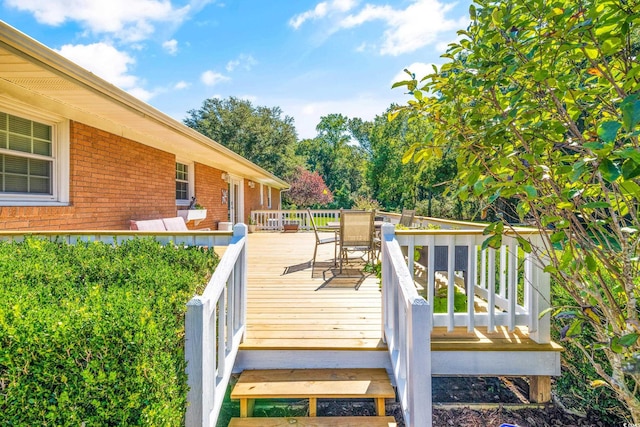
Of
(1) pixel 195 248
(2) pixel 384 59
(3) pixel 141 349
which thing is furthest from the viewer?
(2) pixel 384 59

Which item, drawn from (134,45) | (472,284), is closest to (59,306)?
(472,284)

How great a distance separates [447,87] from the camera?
207 cm

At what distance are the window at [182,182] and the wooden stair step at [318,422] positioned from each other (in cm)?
674

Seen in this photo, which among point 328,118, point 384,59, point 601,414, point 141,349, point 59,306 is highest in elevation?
point 328,118

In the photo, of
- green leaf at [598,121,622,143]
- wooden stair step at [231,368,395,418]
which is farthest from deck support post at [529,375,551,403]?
green leaf at [598,121,622,143]

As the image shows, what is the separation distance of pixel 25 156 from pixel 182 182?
170 inches

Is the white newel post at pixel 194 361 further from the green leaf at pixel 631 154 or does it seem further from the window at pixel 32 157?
the window at pixel 32 157

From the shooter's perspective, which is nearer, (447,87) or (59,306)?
(59,306)

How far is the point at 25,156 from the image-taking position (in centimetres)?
397

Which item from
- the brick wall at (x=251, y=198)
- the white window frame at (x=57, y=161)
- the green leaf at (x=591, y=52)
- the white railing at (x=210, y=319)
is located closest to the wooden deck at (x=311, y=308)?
the white railing at (x=210, y=319)

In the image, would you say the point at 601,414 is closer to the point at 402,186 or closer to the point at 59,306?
the point at 59,306

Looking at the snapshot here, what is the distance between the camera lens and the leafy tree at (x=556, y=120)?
1.66 metres

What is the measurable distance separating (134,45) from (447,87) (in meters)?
12.2

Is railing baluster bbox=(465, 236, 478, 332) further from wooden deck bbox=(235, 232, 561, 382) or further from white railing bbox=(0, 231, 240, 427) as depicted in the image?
white railing bbox=(0, 231, 240, 427)
